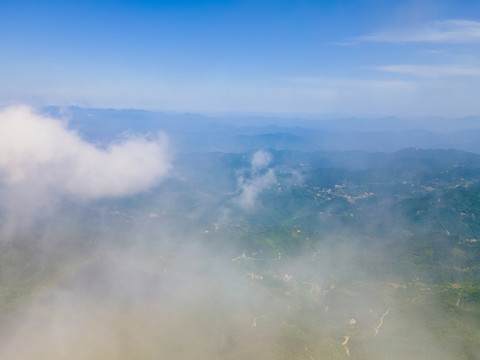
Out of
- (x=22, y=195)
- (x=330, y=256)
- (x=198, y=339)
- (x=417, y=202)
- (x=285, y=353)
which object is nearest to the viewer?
(x=285, y=353)

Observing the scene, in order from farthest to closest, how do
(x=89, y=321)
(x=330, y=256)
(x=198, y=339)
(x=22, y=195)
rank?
(x=22, y=195) < (x=330, y=256) < (x=89, y=321) < (x=198, y=339)

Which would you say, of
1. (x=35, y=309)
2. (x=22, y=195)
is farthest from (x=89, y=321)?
(x=22, y=195)

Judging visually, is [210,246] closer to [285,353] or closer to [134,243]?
[134,243]

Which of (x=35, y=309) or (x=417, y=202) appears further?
(x=417, y=202)

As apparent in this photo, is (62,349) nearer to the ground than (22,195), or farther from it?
nearer to the ground

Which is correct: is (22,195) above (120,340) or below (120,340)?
above

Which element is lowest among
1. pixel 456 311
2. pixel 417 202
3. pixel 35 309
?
pixel 35 309

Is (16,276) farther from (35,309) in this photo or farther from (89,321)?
(89,321)

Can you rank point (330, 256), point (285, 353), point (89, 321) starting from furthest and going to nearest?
point (330, 256) → point (89, 321) → point (285, 353)

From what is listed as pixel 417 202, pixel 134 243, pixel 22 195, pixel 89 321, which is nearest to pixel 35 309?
pixel 89 321
